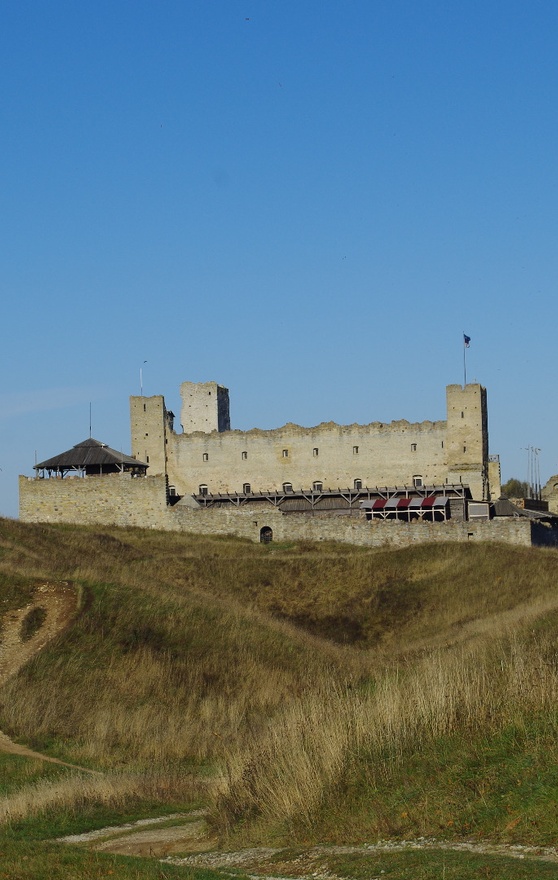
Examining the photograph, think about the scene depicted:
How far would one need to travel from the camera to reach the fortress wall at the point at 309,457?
60594 millimetres

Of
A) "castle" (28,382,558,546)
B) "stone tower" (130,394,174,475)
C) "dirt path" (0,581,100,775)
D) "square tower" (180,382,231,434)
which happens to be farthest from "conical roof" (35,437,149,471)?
"dirt path" (0,581,100,775)

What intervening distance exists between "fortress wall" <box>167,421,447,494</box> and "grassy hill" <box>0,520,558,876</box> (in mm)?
11323

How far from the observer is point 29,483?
56188 mm

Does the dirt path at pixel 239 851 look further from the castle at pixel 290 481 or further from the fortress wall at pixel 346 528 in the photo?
the castle at pixel 290 481

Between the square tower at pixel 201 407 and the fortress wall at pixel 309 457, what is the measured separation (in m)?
3.91

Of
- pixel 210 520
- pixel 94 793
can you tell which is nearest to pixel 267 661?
pixel 94 793

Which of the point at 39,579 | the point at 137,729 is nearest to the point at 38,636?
the point at 39,579

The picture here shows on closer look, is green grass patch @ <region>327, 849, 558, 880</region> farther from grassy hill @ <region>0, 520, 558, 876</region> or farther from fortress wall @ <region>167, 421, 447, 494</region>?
fortress wall @ <region>167, 421, 447, 494</region>

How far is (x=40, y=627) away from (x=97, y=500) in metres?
25.6

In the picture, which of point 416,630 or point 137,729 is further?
point 416,630

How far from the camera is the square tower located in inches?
2692

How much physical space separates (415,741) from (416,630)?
24424 millimetres

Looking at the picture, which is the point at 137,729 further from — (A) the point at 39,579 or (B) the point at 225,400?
(B) the point at 225,400

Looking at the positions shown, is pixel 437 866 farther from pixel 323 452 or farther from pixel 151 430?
pixel 151 430
